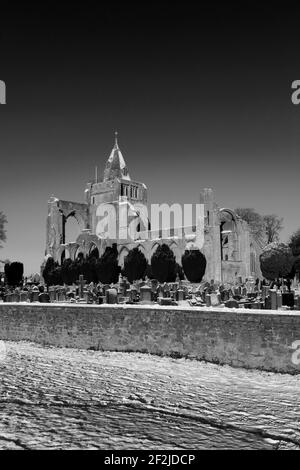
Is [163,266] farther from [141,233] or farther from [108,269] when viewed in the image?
[141,233]

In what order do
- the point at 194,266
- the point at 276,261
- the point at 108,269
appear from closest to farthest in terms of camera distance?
the point at 276,261 < the point at 194,266 < the point at 108,269

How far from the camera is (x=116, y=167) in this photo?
65625 millimetres

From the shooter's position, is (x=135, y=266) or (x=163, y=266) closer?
(x=163, y=266)

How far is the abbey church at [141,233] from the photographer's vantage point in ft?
138

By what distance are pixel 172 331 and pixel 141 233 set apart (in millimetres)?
43173

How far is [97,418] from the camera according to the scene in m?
7.64

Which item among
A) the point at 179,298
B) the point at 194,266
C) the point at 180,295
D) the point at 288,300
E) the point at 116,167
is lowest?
the point at 179,298

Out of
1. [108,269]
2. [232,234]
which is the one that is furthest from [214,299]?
[232,234]

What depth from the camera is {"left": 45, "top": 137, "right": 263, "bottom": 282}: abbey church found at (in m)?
42.0

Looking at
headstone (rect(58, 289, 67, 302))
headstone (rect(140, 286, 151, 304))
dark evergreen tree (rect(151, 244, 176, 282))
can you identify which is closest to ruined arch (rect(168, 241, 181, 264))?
dark evergreen tree (rect(151, 244, 176, 282))

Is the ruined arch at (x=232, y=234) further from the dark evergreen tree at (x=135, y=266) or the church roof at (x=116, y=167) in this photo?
the church roof at (x=116, y=167)

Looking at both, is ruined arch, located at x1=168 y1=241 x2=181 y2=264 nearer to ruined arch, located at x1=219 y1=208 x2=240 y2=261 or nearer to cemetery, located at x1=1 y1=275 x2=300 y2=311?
ruined arch, located at x1=219 y1=208 x2=240 y2=261
